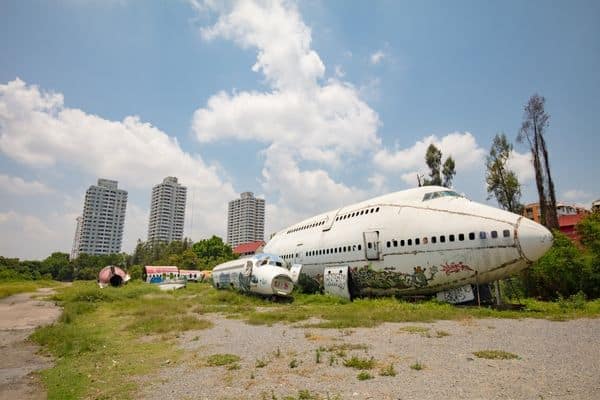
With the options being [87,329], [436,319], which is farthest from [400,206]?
[87,329]

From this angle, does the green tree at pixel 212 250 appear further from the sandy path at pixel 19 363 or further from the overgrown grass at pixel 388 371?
the overgrown grass at pixel 388 371

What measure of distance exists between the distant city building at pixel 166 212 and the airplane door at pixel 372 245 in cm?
18003

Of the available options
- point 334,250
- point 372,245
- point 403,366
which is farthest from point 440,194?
point 403,366

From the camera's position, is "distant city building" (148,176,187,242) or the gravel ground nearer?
the gravel ground

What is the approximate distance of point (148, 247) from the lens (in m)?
122

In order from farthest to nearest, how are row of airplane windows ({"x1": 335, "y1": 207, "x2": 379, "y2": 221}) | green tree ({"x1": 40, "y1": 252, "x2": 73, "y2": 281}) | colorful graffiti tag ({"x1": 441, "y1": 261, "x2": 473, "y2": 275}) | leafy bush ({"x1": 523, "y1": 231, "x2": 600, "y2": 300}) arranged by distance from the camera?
green tree ({"x1": 40, "y1": 252, "x2": 73, "y2": 281}) → row of airplane windows ({"x1": 335, "y1": 207, "x2": 379, "y2": 221}) → leafy bush ({"x1": 523, "y1": 231, "x2": 600, "y2": 300}) → colorful graffiti tag ({"x1": 441, "y1": 261, "x2": 473, "y2": 275})

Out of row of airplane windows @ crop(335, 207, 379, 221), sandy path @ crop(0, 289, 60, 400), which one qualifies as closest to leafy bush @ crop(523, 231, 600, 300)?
row of airplane windows @ crop(335, 207, 379, 221)

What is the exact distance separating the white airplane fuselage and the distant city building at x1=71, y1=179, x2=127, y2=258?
186542 mm

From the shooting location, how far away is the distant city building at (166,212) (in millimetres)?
190000

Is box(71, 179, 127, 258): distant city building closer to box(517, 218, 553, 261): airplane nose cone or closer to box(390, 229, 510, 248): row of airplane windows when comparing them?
box(390, 229, 510, 248): row of airplane windows

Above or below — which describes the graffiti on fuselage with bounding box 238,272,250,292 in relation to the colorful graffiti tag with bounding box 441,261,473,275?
below

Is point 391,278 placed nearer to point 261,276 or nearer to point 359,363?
point 261,276

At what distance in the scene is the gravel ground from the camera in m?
6.97

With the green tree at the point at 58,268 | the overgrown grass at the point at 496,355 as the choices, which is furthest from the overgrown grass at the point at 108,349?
the green tree at the point at 58,268
